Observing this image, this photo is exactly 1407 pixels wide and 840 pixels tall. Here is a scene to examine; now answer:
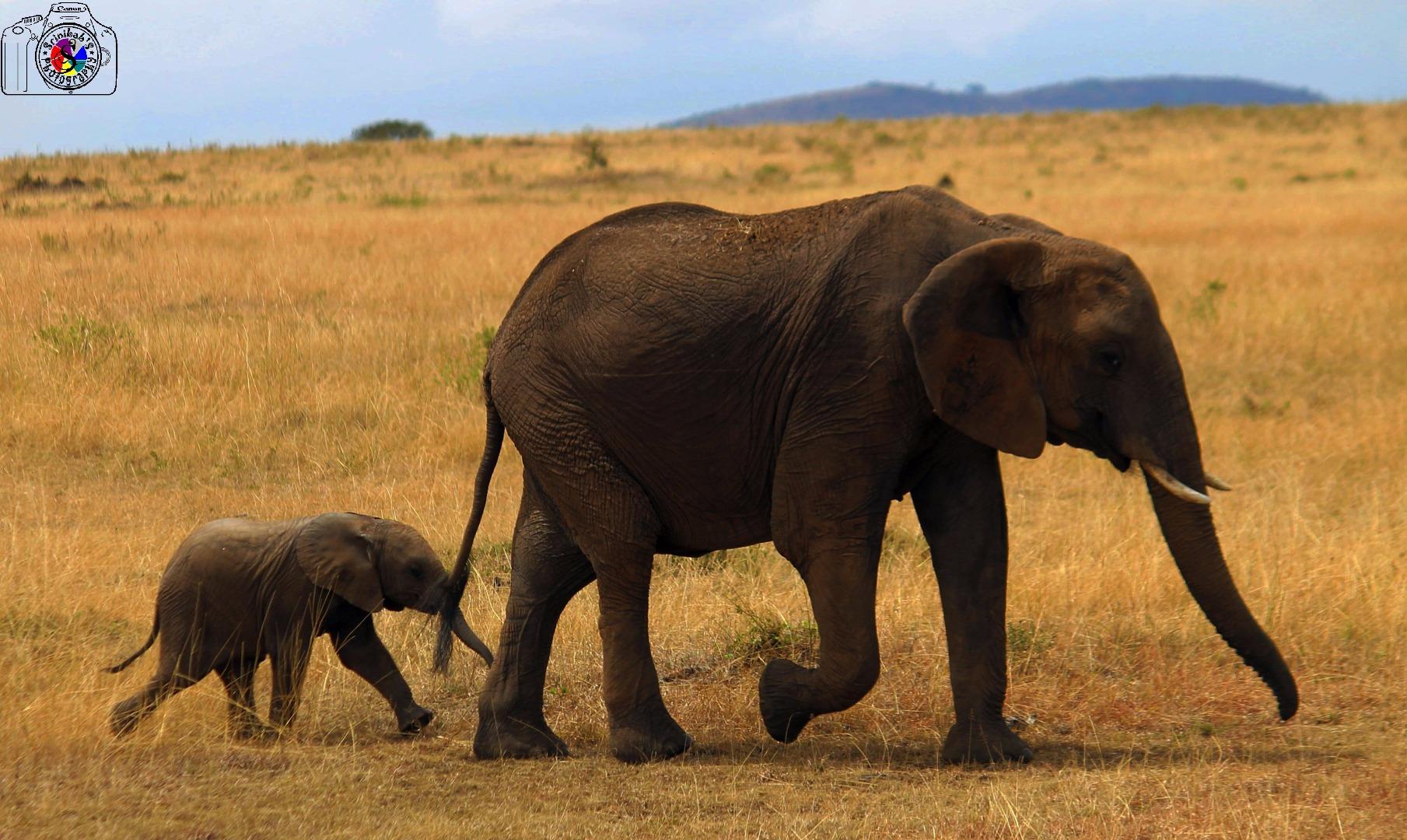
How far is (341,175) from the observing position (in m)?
33.3

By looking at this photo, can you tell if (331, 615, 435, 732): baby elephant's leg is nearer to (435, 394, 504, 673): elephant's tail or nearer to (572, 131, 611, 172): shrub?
(435, 394, 504, 673): elephant's tail

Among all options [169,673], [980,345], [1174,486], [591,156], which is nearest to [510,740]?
[169,673]

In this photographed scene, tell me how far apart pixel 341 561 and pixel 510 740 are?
0.99 metres

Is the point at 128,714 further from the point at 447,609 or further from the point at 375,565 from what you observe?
the point at 447,609

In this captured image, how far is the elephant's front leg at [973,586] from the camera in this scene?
17.6ft

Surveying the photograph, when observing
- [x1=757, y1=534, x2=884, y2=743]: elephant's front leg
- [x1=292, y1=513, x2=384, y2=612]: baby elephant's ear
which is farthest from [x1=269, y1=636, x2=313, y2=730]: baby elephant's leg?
[x1=757, y1=534, x2=884, y2=743]: elephant's front leg

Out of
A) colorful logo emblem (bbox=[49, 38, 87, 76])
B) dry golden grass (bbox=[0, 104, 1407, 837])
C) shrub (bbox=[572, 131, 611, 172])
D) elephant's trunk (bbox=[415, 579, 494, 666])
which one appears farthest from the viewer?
shrub (bbox=[572, 131, 611, 172])

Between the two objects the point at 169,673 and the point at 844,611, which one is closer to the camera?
the point at 844,611

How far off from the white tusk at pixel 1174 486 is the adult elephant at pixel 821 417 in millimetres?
11

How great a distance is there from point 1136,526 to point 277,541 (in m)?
4.98

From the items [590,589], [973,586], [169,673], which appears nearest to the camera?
[973,586]

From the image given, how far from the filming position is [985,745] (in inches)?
214

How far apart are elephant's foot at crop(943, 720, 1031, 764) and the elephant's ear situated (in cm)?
108

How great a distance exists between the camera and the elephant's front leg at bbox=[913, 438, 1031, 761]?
538 centimetres
